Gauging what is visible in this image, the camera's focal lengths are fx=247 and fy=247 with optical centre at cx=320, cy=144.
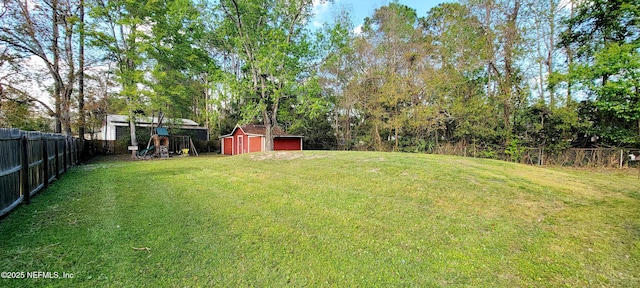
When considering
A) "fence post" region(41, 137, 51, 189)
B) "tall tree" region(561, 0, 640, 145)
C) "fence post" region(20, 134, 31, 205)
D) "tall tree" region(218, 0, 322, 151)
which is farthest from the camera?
"tall tree" region(218, 0, 322, 151)

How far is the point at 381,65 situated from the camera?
757 inches

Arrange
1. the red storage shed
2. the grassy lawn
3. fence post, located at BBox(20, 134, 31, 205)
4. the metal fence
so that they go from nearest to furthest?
the grassy lawn < fence post, located at BBox(20, 134, 31, 205) < the metal fence < the red storage shed

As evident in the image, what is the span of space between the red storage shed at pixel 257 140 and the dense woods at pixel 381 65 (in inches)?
132

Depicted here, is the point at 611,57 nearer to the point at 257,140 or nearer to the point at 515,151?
the point at 515,151

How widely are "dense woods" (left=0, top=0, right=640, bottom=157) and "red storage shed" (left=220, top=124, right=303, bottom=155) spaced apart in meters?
3.36

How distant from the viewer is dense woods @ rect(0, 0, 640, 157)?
11273 mm

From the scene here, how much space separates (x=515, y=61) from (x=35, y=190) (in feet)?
65.9

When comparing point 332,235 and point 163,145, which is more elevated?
point 163,145

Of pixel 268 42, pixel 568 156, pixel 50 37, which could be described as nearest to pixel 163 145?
pixel 50 37

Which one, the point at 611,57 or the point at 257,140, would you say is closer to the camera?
the point at 611,57


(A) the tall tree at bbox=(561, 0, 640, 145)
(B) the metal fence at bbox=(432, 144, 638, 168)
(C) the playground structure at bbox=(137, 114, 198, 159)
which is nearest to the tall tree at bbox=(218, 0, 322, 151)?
(C) the playground structure at bbox=(137, 114, 198, 159)

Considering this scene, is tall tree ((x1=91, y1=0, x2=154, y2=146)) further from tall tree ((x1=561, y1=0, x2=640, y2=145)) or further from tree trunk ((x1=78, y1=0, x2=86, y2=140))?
tall tree ((x1=561, y1=0, x2=640, y2=145))

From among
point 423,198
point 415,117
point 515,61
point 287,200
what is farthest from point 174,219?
point 515,61

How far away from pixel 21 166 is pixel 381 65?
62.8 feet
